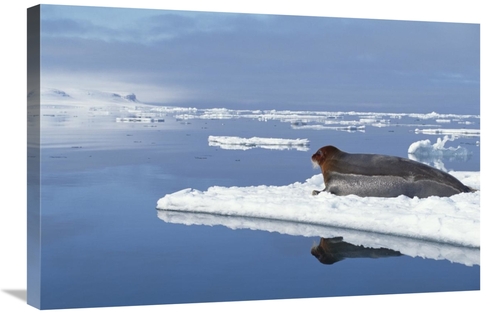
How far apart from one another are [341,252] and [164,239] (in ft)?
7.25

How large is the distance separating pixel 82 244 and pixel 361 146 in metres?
4.41

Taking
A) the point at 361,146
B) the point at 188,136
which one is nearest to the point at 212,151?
the point at 188,136

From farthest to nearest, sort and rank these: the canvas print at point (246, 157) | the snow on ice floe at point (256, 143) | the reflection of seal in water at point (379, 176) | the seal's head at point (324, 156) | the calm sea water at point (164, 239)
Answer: the reflection of seal in water at point (379, 176) < the seal's head at point (324, 156) < the snow on ice floe at point (256, 143) < the canvas print at point (246, 157) < the calm sea water at point (164, 239)

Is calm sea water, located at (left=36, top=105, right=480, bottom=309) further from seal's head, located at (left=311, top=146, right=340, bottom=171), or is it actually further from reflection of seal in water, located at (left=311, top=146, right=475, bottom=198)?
reflection of seal in water, located at (left=311, top=146, right=475, bottom=198)

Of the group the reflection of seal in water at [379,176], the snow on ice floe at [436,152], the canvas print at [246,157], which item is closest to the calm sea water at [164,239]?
the canvas print at [246,157]

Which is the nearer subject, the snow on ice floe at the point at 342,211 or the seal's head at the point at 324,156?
the snow on ice floe at the point at 342,211

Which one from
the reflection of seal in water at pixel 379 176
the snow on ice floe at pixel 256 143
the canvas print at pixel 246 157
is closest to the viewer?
the canvas print at pixel 246 157

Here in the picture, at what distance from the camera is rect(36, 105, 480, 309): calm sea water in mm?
12531

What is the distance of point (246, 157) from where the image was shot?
14203mm

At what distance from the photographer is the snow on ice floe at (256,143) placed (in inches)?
549

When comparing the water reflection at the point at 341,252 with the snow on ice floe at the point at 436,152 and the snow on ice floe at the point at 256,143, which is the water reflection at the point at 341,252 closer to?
the snow on ice floe at the point at 256,143

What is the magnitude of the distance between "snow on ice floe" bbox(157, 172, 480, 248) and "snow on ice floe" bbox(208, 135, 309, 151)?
21.3 inches

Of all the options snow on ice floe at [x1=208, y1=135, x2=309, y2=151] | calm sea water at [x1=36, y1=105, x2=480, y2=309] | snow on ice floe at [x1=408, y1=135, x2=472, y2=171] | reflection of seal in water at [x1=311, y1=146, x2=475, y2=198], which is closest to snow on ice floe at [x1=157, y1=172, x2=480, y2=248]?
calm sea water at [x1=36, y1=105, x2=480, y2=309]

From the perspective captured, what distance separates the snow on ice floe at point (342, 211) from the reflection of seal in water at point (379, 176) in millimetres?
392
